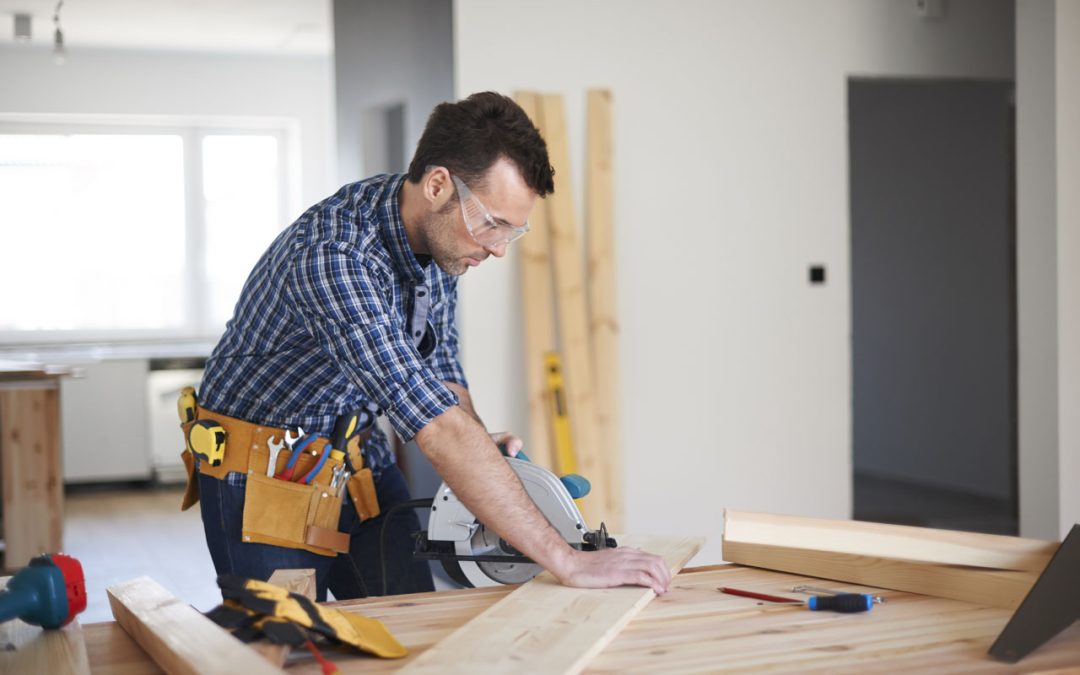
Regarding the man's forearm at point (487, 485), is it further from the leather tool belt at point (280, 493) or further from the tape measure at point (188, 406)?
the tape measure at point (188, 406)

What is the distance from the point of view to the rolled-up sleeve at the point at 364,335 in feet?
5.72

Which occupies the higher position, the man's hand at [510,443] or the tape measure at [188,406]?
the tape measure at [188,406]

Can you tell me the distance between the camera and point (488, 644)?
1.42 meters

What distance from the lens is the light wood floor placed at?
4523mm

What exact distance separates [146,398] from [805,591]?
20.4ft

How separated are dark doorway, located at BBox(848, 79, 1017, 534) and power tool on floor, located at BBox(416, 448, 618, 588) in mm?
4491

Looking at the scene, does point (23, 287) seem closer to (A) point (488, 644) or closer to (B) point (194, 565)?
(B) point (194, 565)

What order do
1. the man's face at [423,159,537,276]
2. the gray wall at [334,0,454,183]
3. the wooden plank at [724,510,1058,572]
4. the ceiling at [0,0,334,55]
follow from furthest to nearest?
the ceiling at [0,0,334,55]
the gray wall at [334,0,454,183]
the man's face at [423,159,537,276]
the wooden plank at [724,510,1058,572]

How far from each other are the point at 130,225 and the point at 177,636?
6903 millimetres

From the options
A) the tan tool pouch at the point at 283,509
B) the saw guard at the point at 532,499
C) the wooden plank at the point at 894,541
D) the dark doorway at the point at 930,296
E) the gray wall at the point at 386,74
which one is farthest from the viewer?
the dark doorway at the point at 930,296

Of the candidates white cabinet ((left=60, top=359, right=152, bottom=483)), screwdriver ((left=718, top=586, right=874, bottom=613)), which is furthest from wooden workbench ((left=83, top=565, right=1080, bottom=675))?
white cabinet ((left=60, top=359, right=152, bottom=483))

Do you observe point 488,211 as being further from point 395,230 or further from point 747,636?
Answer: point 747,636

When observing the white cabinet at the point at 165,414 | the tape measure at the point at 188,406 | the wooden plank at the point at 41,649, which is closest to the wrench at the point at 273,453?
the tape measure at the point at 188,406

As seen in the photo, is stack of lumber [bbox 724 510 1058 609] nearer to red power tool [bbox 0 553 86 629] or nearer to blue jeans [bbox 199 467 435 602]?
blue jeans [bbox 199 467 435 602]
